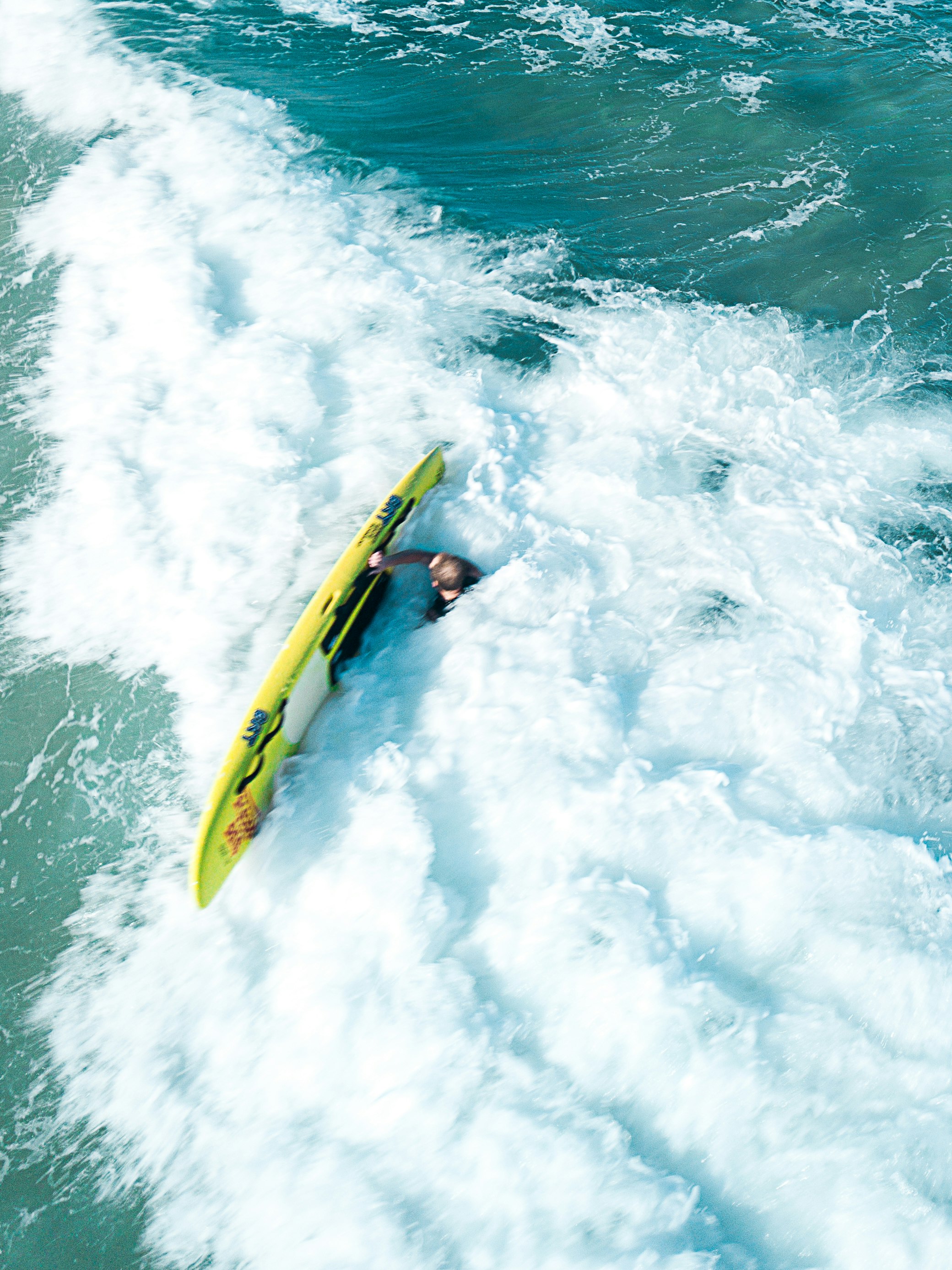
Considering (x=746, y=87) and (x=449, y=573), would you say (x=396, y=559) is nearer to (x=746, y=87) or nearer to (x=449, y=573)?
(x=449, y=573)

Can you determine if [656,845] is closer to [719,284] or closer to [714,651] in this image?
[714,651]

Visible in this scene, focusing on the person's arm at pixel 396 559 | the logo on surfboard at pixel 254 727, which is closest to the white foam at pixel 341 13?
the person's arm at pixel 396 559

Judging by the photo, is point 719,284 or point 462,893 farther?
point 719,284

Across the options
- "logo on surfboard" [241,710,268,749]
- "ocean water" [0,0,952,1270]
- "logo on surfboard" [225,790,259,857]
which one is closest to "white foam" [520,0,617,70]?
"ocean water" [0,0,952,1270]

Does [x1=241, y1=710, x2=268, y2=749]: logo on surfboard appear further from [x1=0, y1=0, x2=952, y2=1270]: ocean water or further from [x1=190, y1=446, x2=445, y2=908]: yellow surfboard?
[x1=0, y1=0, x2=952, y2=1270]: ocean water

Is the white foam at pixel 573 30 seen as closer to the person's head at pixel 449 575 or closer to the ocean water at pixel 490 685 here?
the ocean water at pixel 490 685

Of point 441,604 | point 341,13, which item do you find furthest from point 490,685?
point 341,13

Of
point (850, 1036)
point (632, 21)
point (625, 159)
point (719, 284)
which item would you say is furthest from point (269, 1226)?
point (632, 21)
